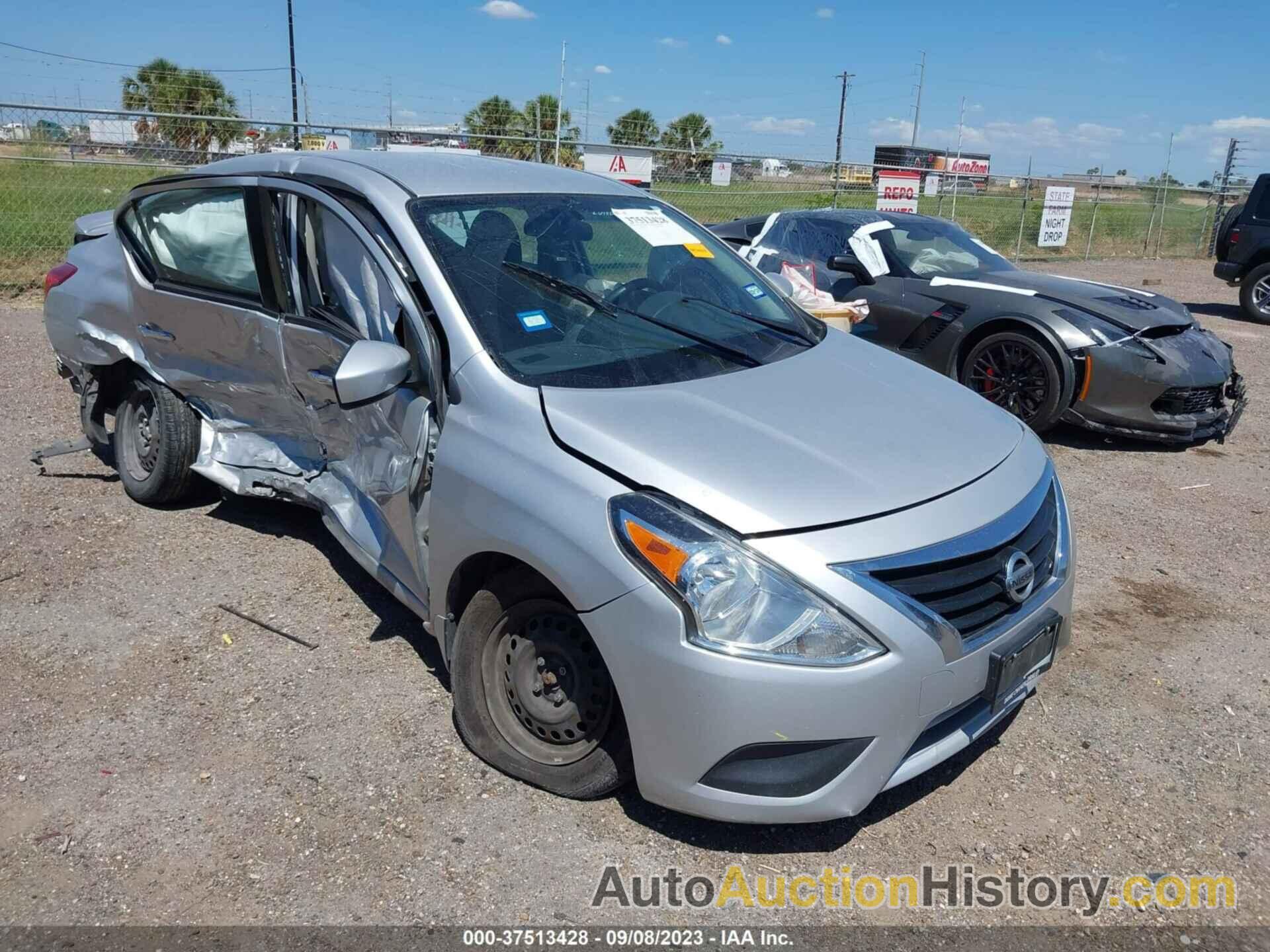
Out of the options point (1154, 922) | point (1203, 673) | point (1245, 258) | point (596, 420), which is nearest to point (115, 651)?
point (596, 420)

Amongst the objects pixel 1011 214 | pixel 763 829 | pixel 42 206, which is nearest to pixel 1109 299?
pixel 763 829

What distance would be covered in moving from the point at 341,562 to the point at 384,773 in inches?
67.0

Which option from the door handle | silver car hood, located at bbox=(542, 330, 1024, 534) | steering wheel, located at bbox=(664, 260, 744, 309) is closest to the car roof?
steering wheel, located at bbox=(664, 260, 744, 309)

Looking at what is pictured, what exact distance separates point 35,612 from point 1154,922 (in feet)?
13.6

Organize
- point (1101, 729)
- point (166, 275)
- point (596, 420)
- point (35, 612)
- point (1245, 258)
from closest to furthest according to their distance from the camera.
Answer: point (596, 420) < point (1101, 729) < point (35, 612) < point (166, 275) < point (1245, 258)

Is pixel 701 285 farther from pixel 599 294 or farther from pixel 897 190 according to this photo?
pixel 897 190

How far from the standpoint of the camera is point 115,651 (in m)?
3.71

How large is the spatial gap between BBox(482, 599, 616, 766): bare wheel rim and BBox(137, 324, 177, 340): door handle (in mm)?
2672

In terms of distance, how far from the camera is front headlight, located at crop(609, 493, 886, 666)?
7.69 feet

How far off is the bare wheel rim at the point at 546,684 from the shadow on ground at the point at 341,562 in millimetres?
619

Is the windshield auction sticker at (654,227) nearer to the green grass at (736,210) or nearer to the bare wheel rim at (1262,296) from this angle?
the green grass at (736,210)

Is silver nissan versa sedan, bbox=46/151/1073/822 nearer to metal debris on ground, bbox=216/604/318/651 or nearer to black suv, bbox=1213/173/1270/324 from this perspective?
metal debris on ground, bbox=216/604/318/651

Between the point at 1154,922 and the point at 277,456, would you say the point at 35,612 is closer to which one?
the point at 277,456

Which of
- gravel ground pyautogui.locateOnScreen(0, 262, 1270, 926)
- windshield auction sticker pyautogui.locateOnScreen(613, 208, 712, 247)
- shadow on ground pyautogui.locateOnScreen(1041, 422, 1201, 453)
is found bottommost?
gravel ground pyautogui.locateOnScreen(0, 262, 1270, 926)
